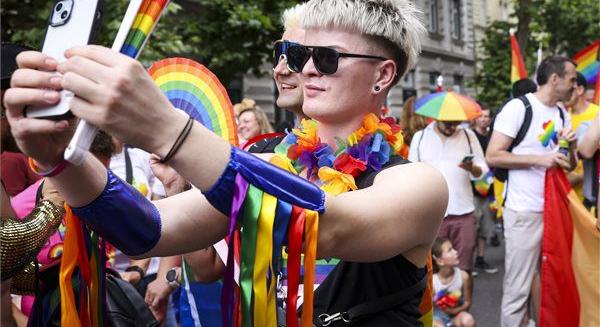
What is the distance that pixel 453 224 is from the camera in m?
6.50

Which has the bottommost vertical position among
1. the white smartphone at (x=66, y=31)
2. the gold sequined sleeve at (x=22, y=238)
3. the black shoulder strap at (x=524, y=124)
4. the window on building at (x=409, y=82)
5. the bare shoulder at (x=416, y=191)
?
the window on building at (x=409, y=82)

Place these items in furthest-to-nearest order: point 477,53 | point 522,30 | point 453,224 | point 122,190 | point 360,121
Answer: point 477,53, point 522,30, point 453,224, point 360,121, point 122,190

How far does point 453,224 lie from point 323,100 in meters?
4.70

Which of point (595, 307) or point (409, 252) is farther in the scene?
point (595, 307)

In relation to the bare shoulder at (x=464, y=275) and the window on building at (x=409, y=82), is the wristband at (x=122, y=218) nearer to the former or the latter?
the bare shoulder at (x=464, y=275)

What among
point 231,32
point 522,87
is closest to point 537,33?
point 231,32

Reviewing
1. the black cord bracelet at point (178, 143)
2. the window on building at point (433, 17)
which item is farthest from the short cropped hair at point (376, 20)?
the window on building at point (433, 17)

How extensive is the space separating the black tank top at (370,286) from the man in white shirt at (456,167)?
14.6 ft

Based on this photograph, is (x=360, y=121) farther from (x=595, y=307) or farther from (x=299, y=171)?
(x=595, y=307)

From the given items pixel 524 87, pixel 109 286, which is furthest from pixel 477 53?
pixel 109 286

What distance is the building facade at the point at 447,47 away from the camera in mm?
25206

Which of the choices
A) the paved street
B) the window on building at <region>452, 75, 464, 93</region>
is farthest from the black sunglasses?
the window on building at <region>452, 75, 464, 93</region>

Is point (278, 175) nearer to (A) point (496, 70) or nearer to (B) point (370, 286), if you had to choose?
(B) point (370, 286)

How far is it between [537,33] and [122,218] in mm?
23254
